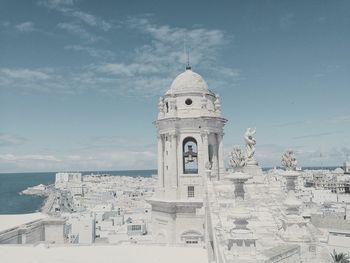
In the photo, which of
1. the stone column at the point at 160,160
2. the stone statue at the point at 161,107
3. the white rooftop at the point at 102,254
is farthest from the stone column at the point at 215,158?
the white rooftop at the point at 102,254

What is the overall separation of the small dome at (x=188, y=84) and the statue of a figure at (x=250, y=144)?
640 cm

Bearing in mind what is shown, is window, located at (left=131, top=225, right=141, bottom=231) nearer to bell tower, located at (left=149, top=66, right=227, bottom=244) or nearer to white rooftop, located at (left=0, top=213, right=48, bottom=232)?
white rooftop, located at (left=0, top=213, right=48, bottom=232)

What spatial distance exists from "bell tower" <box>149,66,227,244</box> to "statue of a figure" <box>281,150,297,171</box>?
28.5ft

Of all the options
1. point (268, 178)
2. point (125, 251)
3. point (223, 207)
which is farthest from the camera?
point (268, 178)

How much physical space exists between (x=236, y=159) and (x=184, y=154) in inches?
446

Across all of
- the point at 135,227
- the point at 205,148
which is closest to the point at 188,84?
the point at 205,148

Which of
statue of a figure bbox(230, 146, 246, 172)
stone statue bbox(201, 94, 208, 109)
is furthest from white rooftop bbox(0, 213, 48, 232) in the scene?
statue of a figure bbox(230, 146, 246, 172)

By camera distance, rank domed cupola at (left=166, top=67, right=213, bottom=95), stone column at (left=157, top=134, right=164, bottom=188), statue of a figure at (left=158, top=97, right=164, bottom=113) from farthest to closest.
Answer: statue of a figure at (left=158, top=97, right=164, bottom=113) → stone column at (left=157, top=134, right=164, bottom=188) → domed cupola at (left=166, top=67, right=213, bottom=95)

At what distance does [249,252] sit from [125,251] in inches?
406

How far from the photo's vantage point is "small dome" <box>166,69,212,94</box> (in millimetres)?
24500

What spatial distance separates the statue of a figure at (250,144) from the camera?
19.0 m

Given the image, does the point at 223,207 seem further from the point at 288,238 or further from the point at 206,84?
the point at 206,84

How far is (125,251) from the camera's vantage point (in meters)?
18.0

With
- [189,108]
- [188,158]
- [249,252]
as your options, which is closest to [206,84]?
[189,108]
